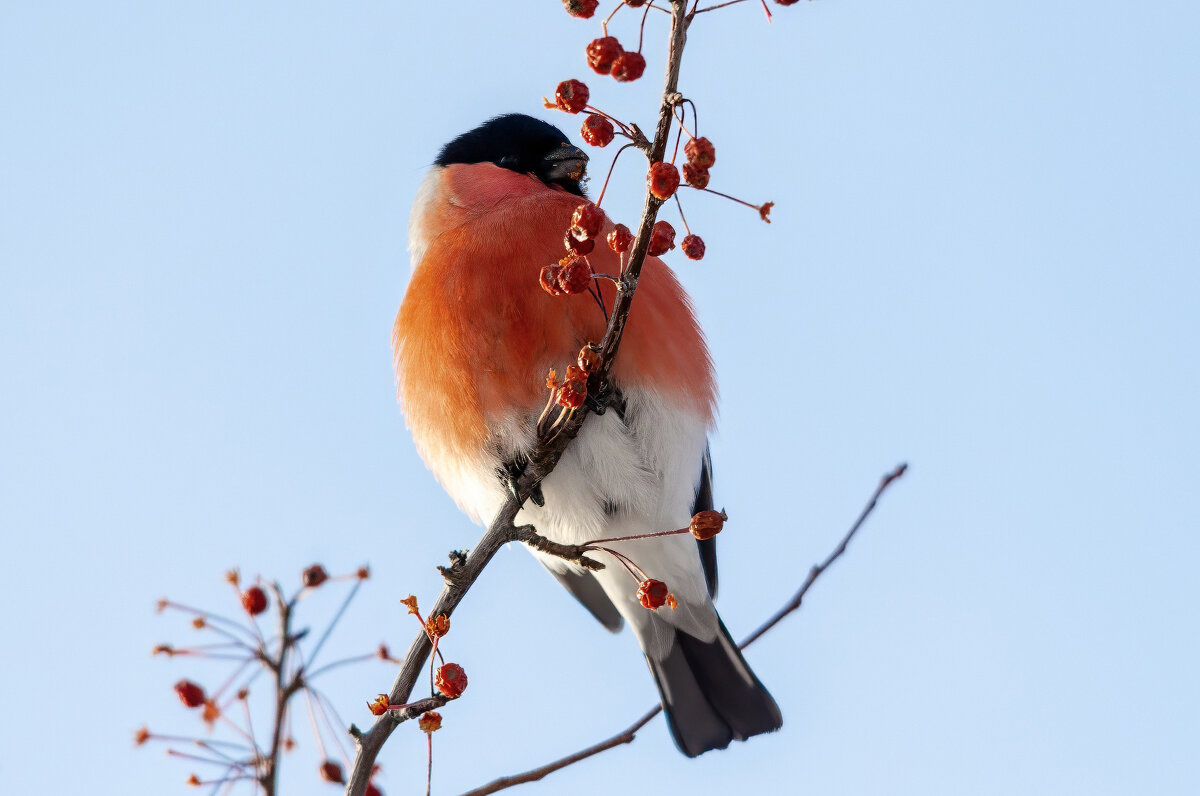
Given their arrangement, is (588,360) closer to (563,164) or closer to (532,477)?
(532,477)

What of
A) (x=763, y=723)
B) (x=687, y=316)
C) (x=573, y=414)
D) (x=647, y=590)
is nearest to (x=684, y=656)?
(x=763, y=723)

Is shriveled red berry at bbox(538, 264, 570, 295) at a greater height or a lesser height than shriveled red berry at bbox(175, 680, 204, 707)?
greater

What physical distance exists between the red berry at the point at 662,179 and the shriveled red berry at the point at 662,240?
32 centimetres

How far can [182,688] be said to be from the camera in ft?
8.95

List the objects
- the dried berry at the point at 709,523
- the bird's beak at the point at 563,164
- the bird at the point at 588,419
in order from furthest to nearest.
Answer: the bird's beak at the point at 563,164 < the bird at the point at 588,419 < the dried berry at the point at 709,523

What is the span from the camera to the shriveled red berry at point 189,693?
2725 mm

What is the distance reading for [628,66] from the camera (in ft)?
6.92

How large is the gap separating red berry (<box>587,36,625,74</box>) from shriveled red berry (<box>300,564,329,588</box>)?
4.22ft

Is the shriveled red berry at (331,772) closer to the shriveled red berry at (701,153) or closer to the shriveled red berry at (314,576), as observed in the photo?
the shriveled red berry at (314,576)

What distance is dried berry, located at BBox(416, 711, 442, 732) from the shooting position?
7.28 ft

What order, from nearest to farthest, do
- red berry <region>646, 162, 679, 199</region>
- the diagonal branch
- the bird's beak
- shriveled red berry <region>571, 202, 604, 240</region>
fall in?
the diagonal branch
red berry <region>646, 162, 679, 199</region>
shriveled red berry <region>571, 202, 604, 240</region>
the bird's beak

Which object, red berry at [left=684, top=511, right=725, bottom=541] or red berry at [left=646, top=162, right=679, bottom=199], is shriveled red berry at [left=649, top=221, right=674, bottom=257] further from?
red berry at [left=684, top=511, right=725, bottom=541]

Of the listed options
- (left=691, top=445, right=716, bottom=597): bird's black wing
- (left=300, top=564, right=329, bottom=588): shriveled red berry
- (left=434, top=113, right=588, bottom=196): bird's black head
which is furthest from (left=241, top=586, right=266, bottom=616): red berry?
(left=434, top=113, right=588, bottom=196): bird's black head

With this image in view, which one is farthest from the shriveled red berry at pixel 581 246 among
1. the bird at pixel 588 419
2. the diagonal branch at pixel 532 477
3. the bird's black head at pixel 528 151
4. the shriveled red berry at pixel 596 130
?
the bird's black head at pixel 528 151
